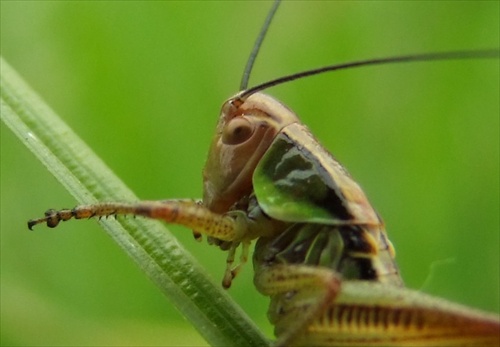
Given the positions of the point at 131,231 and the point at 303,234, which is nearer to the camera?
the point at 131,231

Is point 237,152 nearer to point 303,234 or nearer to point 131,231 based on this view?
point 303,234

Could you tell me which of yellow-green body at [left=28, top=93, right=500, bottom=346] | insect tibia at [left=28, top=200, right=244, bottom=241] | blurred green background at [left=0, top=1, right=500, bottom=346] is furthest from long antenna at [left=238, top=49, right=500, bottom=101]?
blurred green background at [left=0, top=1, right=500, bottom=346]

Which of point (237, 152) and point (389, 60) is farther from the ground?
point (389, 60)

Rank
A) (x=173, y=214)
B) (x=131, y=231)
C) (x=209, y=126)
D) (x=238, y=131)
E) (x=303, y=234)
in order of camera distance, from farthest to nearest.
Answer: (x=209, y=126) → (x=238, y=131) → (x=303, y=234) → (x=173, y=214) → (x=131, y=231)

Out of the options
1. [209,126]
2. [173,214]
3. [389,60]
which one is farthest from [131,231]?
[209,126]

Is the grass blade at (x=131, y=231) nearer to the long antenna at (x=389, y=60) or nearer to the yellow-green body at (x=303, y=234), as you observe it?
the yellow-green body at (x=303, y=234)

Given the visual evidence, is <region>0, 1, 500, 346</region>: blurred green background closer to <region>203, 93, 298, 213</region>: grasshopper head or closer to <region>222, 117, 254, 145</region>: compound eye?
<region>203, 93, 298, 213</region>: grasshopper head
